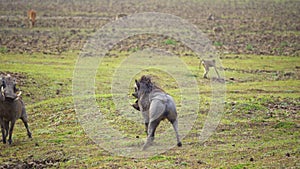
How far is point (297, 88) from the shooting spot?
20.9m

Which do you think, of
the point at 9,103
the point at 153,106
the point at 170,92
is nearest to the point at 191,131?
the point at 153,106

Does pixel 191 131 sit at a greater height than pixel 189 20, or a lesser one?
lesser

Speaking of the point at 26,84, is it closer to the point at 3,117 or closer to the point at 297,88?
the point at 3,117

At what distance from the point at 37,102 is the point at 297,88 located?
33.3ft

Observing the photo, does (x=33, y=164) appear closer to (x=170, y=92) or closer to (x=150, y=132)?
(x=150, y=132)

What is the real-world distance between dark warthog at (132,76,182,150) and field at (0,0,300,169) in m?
0.62

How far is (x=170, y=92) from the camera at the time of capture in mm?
19875

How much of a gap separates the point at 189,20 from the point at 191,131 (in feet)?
129

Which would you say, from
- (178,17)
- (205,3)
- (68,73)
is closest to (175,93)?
(68,73)

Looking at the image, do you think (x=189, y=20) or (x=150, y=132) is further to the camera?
(x=189, y=20)

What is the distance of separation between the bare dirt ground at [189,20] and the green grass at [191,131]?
A: 849cm

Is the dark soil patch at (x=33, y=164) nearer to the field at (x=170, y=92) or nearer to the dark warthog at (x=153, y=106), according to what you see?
the field at (x=170, y=92)

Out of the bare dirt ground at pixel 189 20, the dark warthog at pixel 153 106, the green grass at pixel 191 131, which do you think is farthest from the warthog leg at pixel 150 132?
the bare dirt ground at pixel 189 20

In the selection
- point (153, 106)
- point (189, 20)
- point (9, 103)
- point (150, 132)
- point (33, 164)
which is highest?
point (189, 20)
